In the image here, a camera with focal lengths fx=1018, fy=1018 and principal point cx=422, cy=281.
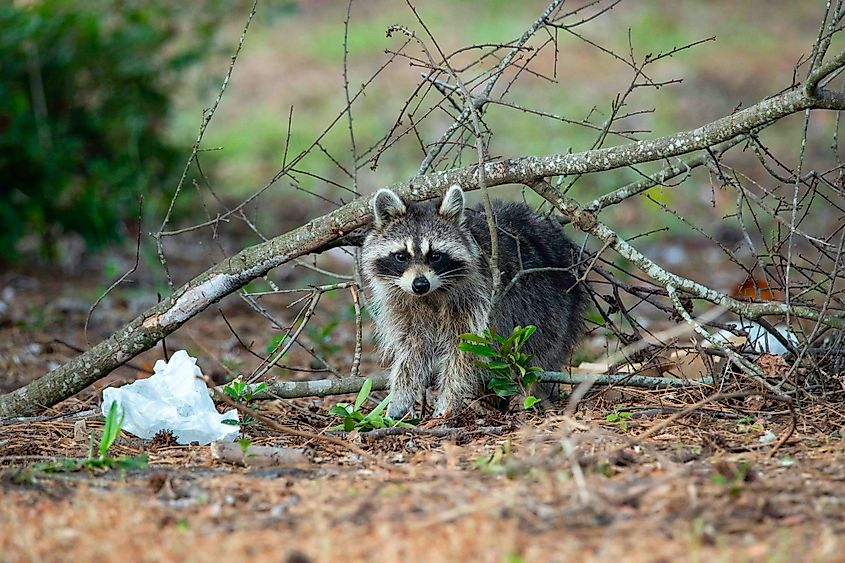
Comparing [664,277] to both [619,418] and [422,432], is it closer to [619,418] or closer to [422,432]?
[619,418]

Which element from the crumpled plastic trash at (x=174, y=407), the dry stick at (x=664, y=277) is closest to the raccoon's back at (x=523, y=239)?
the dry stick at (x=664, y=277)

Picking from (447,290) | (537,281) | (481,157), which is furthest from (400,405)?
(481,157)

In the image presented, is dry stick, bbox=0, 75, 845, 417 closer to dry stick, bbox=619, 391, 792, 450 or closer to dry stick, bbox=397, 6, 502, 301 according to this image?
dry stick, bbox=397, 6, 502, 301

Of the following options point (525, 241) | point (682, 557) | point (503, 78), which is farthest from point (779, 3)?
point (682, 557)

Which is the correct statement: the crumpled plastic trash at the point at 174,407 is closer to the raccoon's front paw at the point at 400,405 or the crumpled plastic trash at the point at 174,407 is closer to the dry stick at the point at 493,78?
the raccoon's front paw at the point at 400,405

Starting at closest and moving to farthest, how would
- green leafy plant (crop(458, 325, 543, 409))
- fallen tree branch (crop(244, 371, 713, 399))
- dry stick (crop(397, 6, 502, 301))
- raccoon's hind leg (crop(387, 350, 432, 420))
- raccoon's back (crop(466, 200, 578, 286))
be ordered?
dry stick (crop(397, 6, 502, 301)) → green leafy plant (crop(458, 325, 543, 409)) → fallen tree branch (crop(244, 371, 713, 399)) → raccoon's hind leg (crop(387, 350, 432, 420)) → raccoon's back (crop(466, 200, 578, 286))

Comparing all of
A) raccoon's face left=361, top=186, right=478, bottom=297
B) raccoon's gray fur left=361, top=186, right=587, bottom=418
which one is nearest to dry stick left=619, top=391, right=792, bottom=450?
raccoon's gray fur left=361, top=186, right=587, bottom=418

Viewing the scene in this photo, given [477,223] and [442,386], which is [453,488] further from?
[477,223]

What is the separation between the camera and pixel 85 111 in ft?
28.2

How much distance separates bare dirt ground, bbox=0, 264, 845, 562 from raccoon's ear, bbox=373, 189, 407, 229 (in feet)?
3.46

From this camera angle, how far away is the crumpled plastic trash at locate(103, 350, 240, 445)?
4.24 metres

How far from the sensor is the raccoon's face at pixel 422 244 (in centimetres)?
489

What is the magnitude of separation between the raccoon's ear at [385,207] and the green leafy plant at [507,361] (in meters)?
0.73

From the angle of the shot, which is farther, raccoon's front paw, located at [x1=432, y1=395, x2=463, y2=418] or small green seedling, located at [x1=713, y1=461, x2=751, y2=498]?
raccoon's front paw, located at [x1=432, y1=395, x2=463, y2=418]
